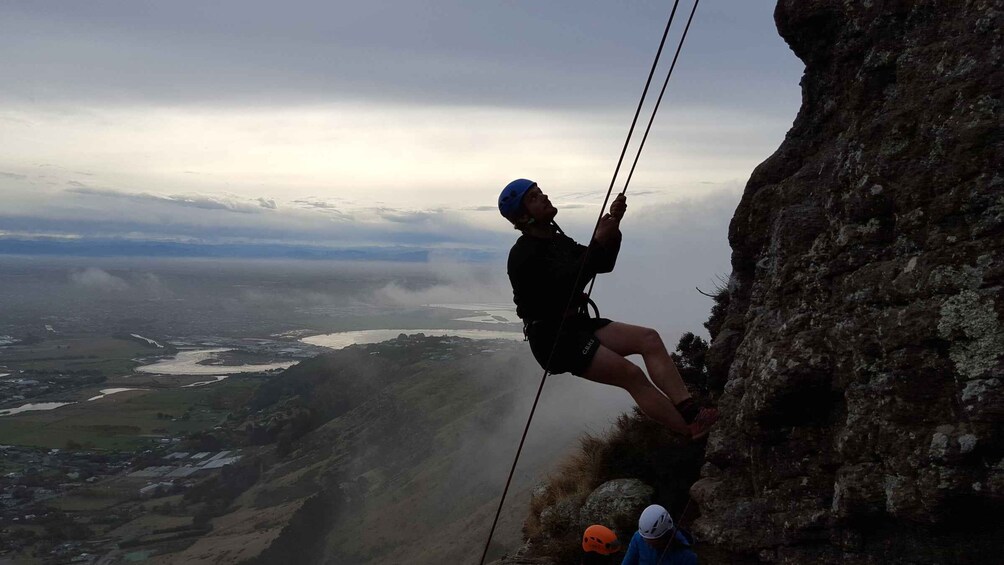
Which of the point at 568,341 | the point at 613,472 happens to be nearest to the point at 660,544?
the point at 568,341

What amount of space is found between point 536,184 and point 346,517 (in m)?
58.6

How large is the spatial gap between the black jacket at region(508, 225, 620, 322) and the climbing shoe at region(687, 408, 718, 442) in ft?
4.82

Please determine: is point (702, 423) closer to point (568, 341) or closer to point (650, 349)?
point (650, 349)

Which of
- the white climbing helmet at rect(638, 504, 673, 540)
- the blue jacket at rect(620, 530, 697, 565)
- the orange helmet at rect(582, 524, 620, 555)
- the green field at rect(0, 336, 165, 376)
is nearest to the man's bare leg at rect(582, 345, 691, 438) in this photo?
the white climbing helmet at rect(638, 504, 673, 540)

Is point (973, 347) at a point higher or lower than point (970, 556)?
higher

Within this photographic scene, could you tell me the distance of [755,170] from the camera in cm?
830

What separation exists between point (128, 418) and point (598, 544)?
Result: 130364 millimetres

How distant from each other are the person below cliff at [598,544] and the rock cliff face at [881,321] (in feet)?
6.10

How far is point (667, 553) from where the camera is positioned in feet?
23.0

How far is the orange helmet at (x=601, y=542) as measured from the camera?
28.9 feet

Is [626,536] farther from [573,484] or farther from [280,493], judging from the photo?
[280,493]

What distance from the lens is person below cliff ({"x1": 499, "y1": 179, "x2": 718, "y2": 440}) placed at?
258 inches

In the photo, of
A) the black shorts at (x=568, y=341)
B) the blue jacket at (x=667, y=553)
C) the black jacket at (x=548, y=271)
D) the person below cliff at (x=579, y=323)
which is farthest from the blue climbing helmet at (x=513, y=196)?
the blue jacket at (x=667, y=553)

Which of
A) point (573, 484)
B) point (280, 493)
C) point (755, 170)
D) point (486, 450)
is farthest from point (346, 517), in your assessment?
point (755, 170)
